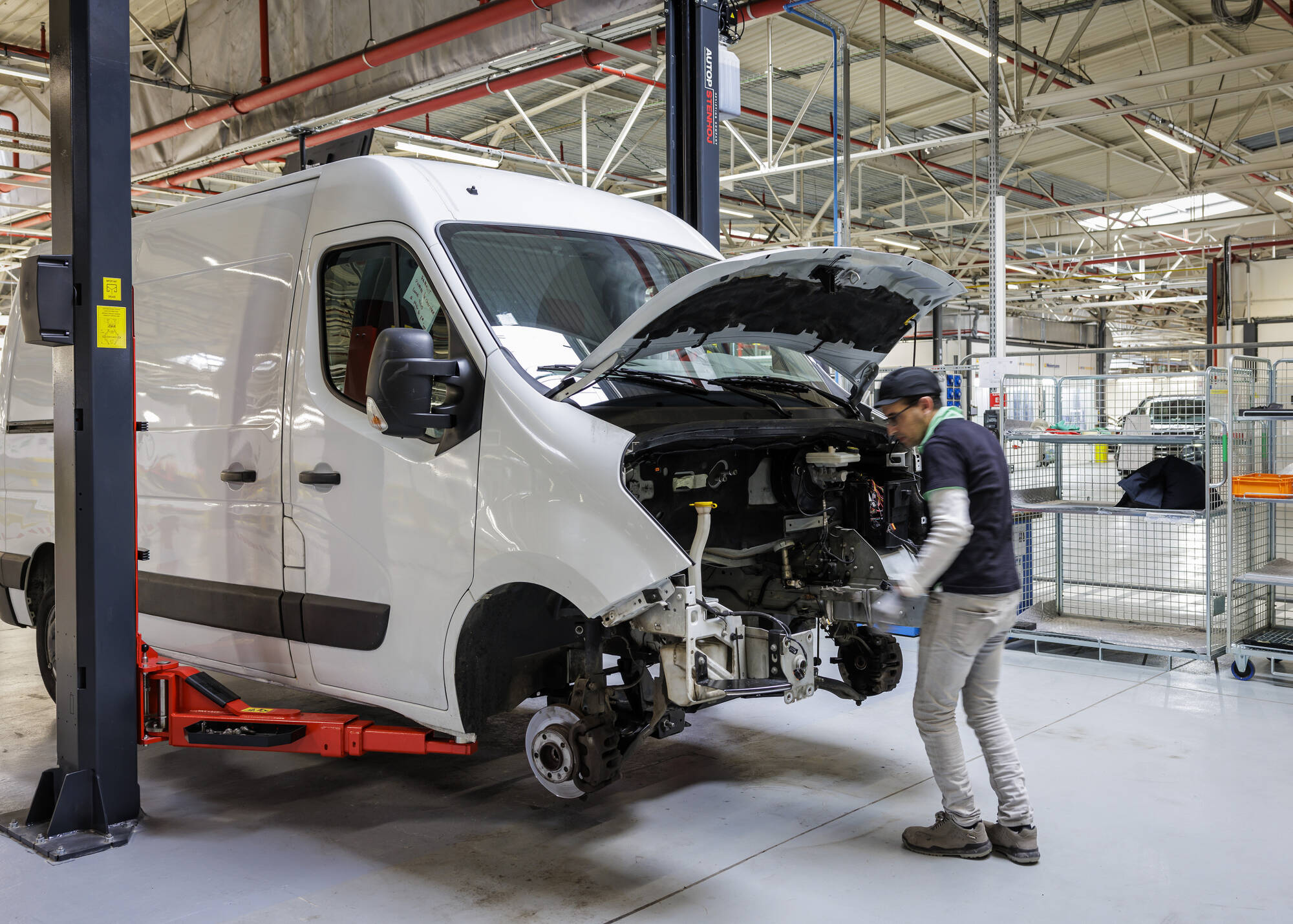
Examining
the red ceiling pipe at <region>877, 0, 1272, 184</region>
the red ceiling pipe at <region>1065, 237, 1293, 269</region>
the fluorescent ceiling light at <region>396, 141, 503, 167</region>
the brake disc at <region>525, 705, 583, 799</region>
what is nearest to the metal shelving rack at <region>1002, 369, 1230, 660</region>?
the red ceiling pipe at <region>877, 0, 1272, 184</region>

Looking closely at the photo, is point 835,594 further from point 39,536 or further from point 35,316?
point 39,536

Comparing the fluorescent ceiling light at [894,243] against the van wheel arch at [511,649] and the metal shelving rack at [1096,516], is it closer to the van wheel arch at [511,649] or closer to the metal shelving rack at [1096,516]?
the metal shelving rack at [1096,516]

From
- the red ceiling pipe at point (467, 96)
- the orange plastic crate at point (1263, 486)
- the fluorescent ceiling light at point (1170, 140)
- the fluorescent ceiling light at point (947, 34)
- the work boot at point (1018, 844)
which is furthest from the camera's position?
the fluorescent ceiling light at point (1170, 140)

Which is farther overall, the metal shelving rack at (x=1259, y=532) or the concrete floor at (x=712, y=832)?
the metal shelving rack at (x=1259, y=532)

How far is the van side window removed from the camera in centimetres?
368

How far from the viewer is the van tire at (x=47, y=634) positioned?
5.31 metres

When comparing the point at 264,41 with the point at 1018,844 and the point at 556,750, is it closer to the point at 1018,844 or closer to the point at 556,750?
the point at 556,750

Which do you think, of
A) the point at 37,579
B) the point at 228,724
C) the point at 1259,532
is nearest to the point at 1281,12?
the point at 1259,532

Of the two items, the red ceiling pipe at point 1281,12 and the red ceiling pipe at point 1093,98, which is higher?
the red ceiling pipe at point 1093,98

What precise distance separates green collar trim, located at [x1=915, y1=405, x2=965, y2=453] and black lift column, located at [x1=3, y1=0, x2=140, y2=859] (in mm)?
2814

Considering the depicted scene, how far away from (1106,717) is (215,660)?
13.6ft

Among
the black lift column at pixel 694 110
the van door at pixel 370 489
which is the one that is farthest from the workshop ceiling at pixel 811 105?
the van door at pixel 370 489

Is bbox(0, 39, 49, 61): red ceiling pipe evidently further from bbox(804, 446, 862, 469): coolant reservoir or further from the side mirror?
bbox(804, 446, 862, 469): coolant reservoir

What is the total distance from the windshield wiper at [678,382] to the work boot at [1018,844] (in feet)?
5.25
